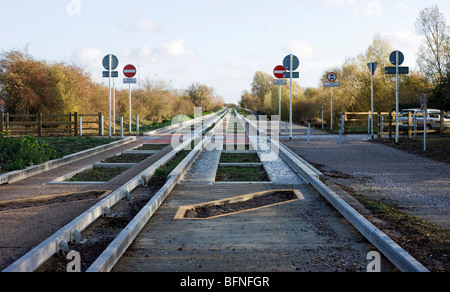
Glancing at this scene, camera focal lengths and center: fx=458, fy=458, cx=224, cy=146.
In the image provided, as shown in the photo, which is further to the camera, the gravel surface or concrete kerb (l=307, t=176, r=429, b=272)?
the gravel surface

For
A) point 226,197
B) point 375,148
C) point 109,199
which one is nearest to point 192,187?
point 226,197

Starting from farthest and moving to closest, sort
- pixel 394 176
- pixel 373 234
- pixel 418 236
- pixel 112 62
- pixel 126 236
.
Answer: pixel 112 62 → pixel 394 176 → pixel 418 236 → pixel 373 234 → pixel 126 236

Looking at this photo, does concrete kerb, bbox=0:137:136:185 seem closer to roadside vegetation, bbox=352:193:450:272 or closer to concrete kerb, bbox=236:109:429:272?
concrete kerb, bbox=236:109:429:272

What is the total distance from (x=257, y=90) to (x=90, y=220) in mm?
122988

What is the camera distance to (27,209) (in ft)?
24.3

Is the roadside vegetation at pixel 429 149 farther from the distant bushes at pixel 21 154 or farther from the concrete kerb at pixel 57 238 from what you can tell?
the distant bushes at pixel 21 154

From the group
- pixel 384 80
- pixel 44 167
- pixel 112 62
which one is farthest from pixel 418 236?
pixel 384 80

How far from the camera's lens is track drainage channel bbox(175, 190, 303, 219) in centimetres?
721

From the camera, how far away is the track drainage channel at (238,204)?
23.6 ft

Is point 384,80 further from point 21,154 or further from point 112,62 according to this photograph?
point 21,154

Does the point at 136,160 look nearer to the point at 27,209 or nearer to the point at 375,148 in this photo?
the point at 27,209

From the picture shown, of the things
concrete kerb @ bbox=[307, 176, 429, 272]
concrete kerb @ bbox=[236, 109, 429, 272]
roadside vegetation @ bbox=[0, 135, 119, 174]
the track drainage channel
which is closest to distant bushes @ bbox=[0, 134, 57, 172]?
roadside vegetation @ bbox=[0, 135, 119, 174]

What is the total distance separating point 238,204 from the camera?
8.05 metres

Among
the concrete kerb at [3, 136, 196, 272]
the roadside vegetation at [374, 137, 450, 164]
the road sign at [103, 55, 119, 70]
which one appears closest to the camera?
the concrete kerb at [3, 136, 196, 272]
